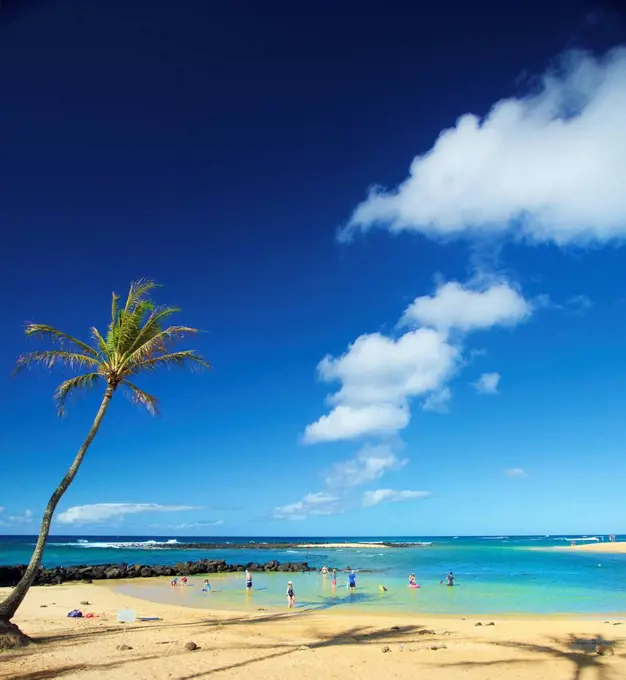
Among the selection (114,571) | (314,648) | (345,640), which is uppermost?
(314,648)

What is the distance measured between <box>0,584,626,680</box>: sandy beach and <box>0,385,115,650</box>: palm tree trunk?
2.07 ft

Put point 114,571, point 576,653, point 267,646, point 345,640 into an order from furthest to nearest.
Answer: point 114,571 → point 345,640 → point 267,646 → point 576,653

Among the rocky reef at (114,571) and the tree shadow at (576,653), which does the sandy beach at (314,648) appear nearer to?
the tree shadow at (576,653)

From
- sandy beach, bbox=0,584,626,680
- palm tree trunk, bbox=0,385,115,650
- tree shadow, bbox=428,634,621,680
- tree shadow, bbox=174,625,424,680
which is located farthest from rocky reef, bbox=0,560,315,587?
tree shadow, bbox=428,634,621,680

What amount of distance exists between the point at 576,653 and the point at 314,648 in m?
7.37

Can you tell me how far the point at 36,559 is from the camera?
14.9m

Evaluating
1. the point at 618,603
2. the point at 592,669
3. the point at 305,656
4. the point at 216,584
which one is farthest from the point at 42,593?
the point at 618,603

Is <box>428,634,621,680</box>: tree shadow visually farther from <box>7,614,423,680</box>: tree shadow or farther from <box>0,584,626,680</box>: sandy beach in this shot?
<box>7,614,423,680</box>: tree shadow

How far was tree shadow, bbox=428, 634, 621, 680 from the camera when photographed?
12453 mm

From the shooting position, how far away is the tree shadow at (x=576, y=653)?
12.5 meters

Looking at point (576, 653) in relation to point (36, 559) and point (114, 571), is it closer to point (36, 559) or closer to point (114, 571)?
point (36, 559)

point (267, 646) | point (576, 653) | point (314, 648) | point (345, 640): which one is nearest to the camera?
point (576, 653)

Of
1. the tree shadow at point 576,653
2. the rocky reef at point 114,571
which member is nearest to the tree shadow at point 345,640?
the tree shadow at point 576,653

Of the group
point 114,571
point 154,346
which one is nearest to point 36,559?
point 154,346
